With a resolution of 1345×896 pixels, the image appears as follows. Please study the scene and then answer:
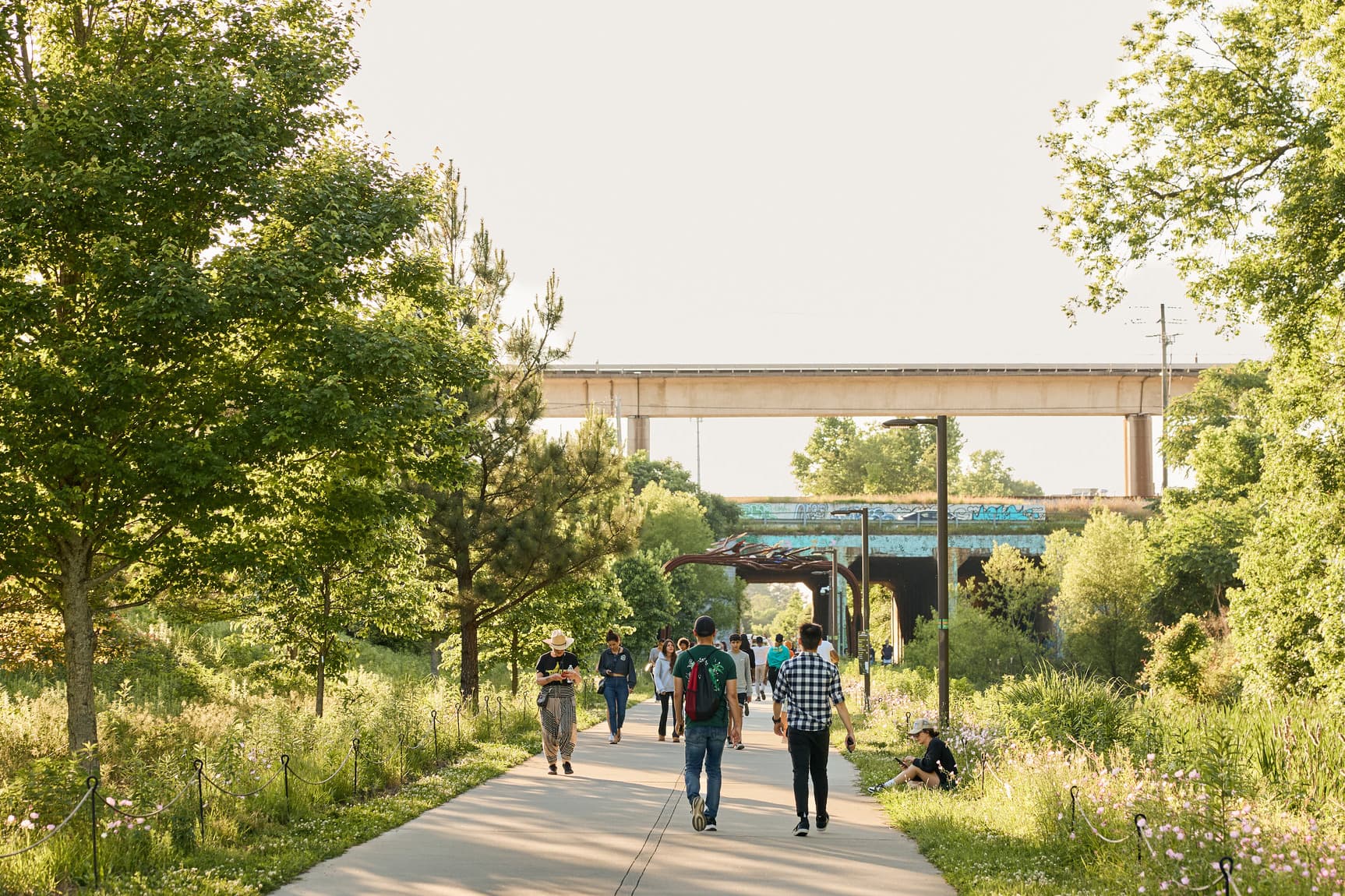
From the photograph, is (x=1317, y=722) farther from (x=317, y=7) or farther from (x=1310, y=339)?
(x=317, y=7)

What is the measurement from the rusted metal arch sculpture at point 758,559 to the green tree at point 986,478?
252 feet

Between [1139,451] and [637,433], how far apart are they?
85.1 ft

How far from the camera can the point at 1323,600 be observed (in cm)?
2047

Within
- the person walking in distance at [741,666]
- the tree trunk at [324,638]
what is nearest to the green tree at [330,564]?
the tree trunk at [324,638]

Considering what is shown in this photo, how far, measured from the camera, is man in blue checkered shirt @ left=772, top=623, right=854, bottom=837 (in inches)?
444

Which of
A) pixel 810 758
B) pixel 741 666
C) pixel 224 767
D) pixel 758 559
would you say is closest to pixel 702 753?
pixel 810 758

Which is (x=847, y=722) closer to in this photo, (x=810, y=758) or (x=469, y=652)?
(x=810, y=758)

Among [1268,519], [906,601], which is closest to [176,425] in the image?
[1268,519]

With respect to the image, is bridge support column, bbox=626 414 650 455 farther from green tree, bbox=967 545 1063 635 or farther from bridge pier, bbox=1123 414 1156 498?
bridge pier, bbox=1123 414 1156 498

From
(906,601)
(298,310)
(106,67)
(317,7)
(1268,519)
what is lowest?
(906,601)

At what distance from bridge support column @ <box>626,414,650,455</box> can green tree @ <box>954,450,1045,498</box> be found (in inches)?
3168

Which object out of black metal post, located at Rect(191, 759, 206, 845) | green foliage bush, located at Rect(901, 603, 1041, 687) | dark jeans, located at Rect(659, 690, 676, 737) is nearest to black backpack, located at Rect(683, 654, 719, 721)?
black metal post, located at Rect(191, 759, 206, 845)

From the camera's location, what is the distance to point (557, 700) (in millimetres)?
16047

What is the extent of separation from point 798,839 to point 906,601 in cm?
6591
